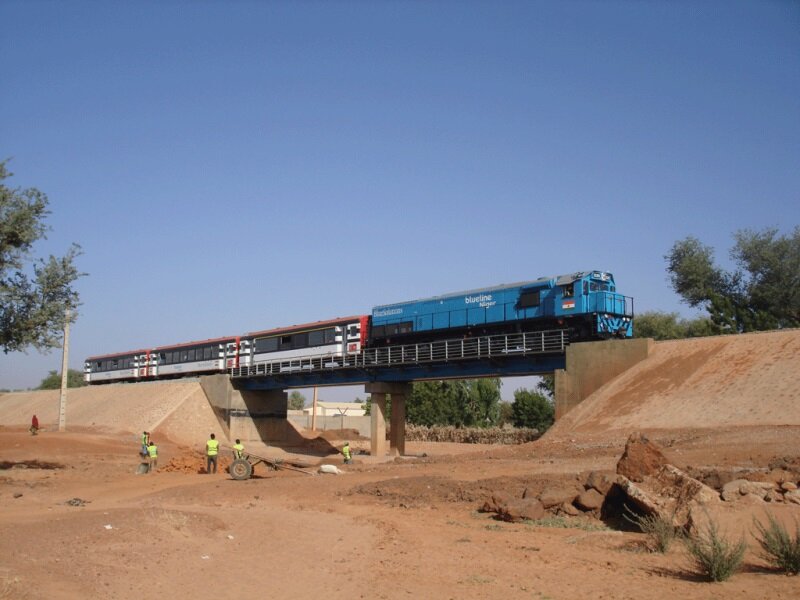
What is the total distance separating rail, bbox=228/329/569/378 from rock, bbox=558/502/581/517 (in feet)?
60.8

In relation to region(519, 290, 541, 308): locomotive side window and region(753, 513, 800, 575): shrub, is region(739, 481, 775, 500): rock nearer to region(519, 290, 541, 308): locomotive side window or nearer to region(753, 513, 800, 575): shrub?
region(753, 513, 800, 575): shrub

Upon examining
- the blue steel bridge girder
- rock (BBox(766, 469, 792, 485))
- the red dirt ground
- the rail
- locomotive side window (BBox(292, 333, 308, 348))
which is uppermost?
locomotive side window (BBox(292, 333, 308, 348))

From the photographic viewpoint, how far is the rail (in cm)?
3722

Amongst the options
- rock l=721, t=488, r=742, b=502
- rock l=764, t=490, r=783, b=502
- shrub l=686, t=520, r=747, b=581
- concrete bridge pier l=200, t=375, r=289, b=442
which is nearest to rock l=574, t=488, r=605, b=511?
rock l=721, t=488, r=742, b=502

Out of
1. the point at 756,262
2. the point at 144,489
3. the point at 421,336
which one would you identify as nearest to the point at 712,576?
the point at 144,489

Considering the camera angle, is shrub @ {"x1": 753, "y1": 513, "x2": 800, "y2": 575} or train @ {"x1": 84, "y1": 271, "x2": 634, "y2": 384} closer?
shrub @ {"x1": 753, "y1": 513, "x2": 800, "y2": 575}

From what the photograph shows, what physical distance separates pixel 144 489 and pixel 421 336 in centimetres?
2304

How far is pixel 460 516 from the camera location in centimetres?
1850

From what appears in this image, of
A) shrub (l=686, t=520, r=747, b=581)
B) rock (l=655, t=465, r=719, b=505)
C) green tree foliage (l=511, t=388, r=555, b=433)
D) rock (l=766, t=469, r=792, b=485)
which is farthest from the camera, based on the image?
green tree foliage (l=511, t=388, r=555, b=433)

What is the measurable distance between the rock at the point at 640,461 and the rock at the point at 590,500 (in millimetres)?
801

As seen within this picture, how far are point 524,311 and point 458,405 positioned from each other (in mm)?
49806

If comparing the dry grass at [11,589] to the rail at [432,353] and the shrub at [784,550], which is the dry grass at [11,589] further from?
the rail at [432,353]

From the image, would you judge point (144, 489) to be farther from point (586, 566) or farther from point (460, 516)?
point (586, 566)

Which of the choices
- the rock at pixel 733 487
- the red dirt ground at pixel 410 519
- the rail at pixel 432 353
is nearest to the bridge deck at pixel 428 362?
the rail at pixel 432 353
